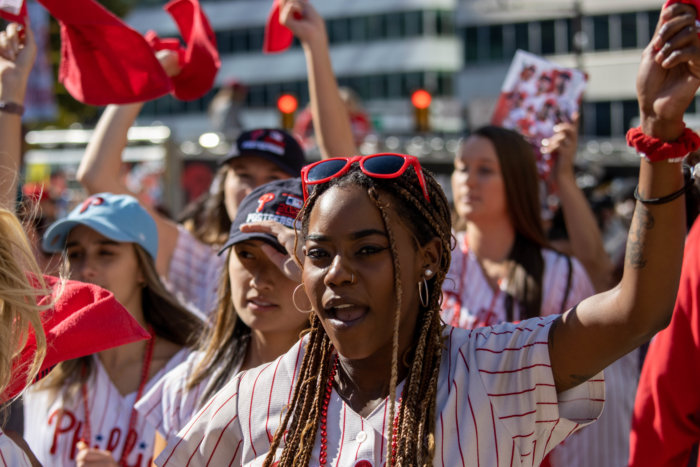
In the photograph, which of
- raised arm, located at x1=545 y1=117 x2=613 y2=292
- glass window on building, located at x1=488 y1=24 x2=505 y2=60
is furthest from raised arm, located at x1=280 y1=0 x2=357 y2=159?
glass window on building, located at x1=488 y1=24 x2=505 y2=60

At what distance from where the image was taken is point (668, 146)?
1.89 m

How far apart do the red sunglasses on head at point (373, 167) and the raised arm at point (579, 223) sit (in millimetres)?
2599

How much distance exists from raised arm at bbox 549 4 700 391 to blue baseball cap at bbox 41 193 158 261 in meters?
2.15

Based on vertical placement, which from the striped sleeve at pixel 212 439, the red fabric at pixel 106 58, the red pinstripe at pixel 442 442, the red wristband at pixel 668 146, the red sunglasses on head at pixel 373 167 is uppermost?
the red fabric at pixel 106 58

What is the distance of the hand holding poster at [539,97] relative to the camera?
5.06 m

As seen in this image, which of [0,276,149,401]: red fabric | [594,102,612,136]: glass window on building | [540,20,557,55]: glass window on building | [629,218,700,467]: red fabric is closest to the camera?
[0,276,149,401]: red fabric

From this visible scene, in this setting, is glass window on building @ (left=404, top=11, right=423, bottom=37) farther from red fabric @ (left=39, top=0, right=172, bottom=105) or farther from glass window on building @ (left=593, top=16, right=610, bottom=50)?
red fabric @ (left=39, top=0, right=172, bottom=105)

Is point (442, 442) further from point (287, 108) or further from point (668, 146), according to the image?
point (287, 108)

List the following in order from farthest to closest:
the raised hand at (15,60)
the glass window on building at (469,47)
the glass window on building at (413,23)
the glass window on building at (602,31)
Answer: the glass window on building at (413,23) < the glass window on building at (469,47) < the glass window on building at (602,31) < the raised hand at (15,60)

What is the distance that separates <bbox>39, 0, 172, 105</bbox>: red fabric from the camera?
3709mm

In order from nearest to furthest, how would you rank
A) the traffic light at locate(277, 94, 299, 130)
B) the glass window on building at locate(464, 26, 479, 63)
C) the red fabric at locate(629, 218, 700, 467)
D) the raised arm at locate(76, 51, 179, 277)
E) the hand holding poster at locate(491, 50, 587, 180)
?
the red fabric at locate(629, 218, 700, 467) → the raised arm at locate(76, 51, 179, 277) → the hand holding poster at locate(491, 50, 587, 180) → the traffic light at locate(277, 94, 299, 130) → the glass window on building at locate(464, 26, 479, 63)

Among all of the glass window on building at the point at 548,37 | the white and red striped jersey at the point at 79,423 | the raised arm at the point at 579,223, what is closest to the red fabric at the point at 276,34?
the raised arm at the point at 579,223

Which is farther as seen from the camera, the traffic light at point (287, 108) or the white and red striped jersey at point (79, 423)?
the traffic light at point (287, 108)

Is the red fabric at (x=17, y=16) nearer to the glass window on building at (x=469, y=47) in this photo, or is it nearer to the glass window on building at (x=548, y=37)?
the glass window on building at (x=548, y=37)
